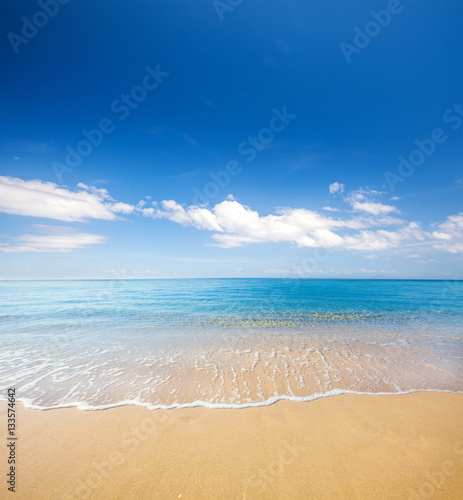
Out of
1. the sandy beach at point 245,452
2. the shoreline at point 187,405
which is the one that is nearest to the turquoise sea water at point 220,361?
the shoreline at point 187,405

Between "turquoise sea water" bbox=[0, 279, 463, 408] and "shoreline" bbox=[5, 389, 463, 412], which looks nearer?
"shoreline" bbox=[5, 389, 463, 412]

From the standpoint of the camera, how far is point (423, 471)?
12.4ft

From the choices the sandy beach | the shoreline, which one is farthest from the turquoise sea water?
the sandy beach

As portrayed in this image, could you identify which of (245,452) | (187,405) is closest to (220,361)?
(187,405)

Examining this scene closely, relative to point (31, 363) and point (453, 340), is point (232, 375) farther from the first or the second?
point (453, 340)

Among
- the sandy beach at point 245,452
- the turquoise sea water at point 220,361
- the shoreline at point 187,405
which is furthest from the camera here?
the turquoise sea water at point 220,361

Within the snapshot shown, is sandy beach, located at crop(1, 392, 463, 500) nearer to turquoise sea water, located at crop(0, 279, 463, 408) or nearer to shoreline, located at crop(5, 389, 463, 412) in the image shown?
shoreline, located at crop(5, 389, 463, 412)

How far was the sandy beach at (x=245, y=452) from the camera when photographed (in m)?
3.56

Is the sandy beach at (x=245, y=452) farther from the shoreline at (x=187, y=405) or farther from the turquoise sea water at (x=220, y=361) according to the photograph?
the turquoise sea water at (x=220, y=361)

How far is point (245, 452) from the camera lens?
4250 millimetres

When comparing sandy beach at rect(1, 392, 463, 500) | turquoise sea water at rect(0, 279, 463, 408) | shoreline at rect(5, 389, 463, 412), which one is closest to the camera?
sandy beach at rect(1, 392, 463, 500)

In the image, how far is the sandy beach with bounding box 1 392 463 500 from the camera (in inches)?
140

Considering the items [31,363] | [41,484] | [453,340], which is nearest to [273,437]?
[41,484]

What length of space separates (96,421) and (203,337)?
307 inches
